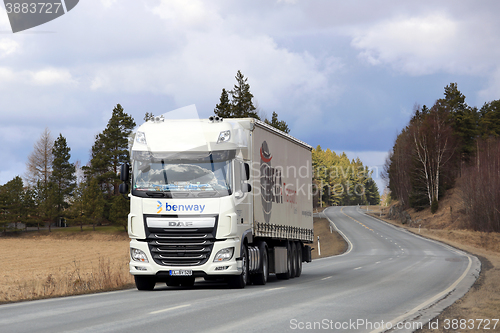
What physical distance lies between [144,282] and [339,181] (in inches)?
6405

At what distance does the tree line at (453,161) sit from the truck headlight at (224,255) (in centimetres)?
5189

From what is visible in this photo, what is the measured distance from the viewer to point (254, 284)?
57.3 feet

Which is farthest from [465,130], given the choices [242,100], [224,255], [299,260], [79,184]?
[224,255]

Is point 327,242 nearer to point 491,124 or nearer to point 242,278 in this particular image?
point 242,278

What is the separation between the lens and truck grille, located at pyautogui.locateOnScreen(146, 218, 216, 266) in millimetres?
14289

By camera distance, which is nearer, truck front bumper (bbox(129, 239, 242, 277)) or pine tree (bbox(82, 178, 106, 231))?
truck front bumper (bbox(129, 239, 242, 277))

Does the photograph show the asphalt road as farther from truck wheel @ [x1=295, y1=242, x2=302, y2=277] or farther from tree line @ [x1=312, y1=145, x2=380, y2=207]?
tree line @ [x1=312, y1=145, x2=380, y2=207]

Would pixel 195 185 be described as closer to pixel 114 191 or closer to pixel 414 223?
pixel 414 223

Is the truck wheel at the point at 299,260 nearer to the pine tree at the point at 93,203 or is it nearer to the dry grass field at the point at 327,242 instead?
the dry grass field at the point at 327,242

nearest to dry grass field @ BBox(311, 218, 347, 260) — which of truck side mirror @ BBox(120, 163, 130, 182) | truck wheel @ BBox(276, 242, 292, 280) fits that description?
truck wheel @ BBox(276, 242, 292, 280)

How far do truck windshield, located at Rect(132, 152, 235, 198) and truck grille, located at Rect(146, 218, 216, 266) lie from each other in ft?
2.61

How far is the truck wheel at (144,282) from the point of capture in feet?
50.2

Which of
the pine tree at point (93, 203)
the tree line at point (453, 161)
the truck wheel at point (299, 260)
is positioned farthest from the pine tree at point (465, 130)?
the truck wheel at point (299, 260)

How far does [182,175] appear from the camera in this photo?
1459cm
